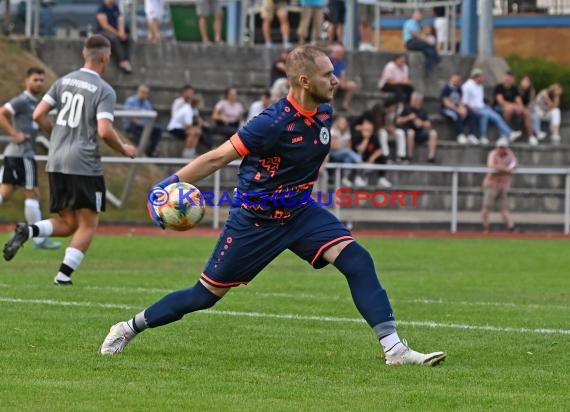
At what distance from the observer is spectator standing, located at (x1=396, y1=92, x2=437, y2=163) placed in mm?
29797

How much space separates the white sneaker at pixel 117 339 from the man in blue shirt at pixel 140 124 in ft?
59.7

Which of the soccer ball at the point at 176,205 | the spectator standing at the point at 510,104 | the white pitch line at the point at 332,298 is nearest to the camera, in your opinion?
the soccer ball at the point at 176,205

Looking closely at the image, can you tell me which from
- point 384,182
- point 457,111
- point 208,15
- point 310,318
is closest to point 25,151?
point 310,318

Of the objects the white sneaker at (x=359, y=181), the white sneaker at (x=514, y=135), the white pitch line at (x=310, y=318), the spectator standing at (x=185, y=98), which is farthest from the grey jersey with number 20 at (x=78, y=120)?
the white sneaker at (x=514, y=135)

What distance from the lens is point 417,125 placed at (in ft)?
98.5

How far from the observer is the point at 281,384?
25.9 feet

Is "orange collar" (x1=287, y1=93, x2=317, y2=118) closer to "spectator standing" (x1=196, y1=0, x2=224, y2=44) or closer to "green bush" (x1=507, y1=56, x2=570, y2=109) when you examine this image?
"spectator standing" (x1=196, y1=0, x2=224, y2=44)

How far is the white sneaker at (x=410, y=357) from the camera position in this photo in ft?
28.5

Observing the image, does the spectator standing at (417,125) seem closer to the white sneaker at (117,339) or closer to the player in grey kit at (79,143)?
the player in grey kit at (79,143)

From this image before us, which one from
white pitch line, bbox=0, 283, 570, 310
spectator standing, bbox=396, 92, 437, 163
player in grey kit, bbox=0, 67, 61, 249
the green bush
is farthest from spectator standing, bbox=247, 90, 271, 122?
white pitch line, bbox=0, 283, 570, 310

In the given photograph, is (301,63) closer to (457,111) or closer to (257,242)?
(257,242)

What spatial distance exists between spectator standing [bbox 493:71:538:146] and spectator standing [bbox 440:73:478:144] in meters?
0.85

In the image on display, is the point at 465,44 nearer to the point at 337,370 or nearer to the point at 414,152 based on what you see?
the point at 414,152

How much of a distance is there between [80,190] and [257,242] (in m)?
4.97
